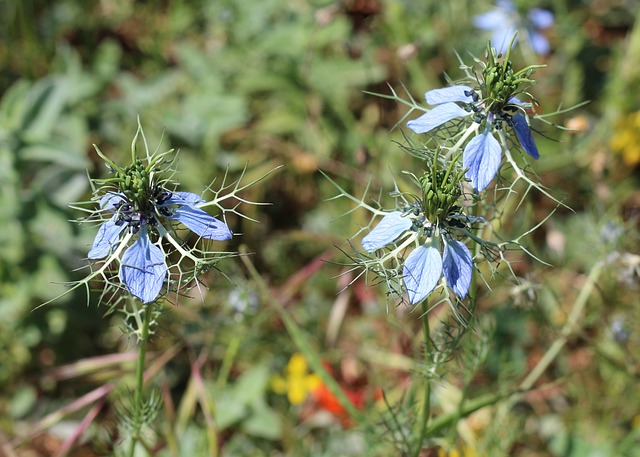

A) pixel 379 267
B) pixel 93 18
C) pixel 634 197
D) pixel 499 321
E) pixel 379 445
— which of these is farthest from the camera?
pixel 93 18

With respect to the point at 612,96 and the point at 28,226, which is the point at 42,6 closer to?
the point at 28,226

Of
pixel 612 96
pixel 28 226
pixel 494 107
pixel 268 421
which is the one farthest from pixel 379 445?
pixel 612 96

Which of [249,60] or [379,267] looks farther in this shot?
[249,60]

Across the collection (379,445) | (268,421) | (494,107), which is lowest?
(268,421)

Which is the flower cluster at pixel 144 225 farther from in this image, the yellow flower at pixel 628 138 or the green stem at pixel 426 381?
the yellow flower at pixel 628 138

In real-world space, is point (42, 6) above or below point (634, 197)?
above

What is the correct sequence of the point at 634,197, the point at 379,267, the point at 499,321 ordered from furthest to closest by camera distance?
the point at 634,197 < the point at 499,321 < the point at 379,267

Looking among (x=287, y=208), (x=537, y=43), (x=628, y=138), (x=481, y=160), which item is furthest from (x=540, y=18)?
(x=481, y=160)

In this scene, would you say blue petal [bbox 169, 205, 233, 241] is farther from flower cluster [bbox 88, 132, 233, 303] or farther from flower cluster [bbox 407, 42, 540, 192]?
flower cluster [bbox 407, 42, 540, 192]
